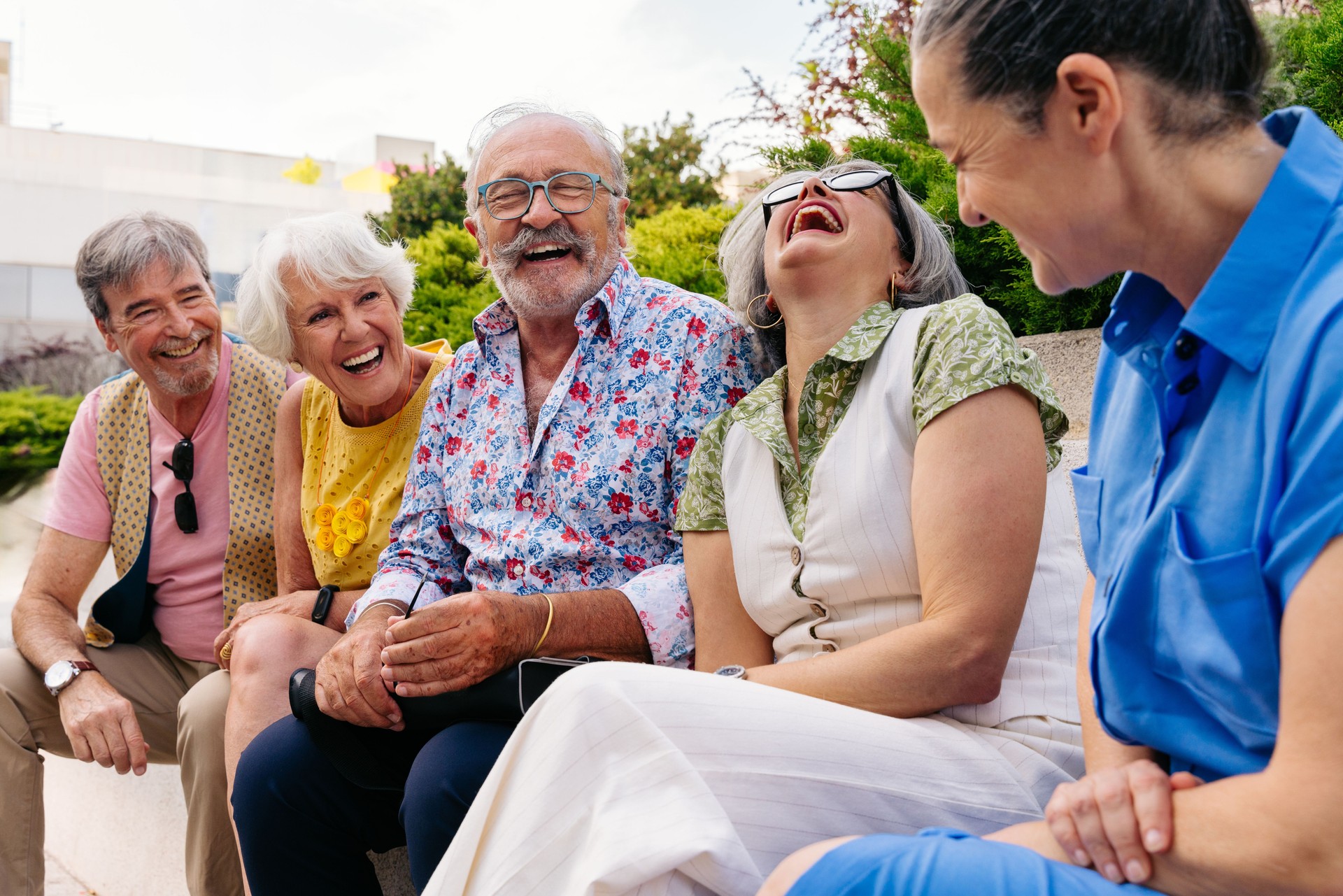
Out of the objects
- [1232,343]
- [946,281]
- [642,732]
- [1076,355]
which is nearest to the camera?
[1232,343]

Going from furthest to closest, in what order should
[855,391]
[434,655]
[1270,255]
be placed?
[434,655] → [855,391] → [1270,255]

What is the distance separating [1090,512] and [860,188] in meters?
1.12

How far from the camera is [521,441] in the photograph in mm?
2908

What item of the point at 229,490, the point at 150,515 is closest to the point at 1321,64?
the point at 229,490

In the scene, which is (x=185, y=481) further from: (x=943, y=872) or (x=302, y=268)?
(x=943, y=872)

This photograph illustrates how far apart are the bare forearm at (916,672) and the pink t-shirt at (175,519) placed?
2.47 m

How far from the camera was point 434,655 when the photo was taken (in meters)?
2.37

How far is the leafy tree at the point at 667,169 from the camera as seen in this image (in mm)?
12727

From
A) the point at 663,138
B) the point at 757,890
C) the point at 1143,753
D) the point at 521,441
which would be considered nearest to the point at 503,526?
the point at 521,441

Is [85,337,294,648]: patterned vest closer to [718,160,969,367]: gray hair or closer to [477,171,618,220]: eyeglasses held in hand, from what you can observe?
[477,171,618,220]: eyeglasses held in hand

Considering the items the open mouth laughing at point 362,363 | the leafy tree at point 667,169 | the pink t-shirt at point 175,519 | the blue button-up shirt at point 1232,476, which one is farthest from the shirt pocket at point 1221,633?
the leafy tree at point 667,169

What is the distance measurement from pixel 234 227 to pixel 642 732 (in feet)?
109

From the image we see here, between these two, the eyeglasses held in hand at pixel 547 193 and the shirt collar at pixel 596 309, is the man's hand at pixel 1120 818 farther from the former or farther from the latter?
the eyeglasses held in hand at pixel 547 193

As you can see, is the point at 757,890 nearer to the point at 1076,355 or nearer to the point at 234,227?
the point at 1076,355
